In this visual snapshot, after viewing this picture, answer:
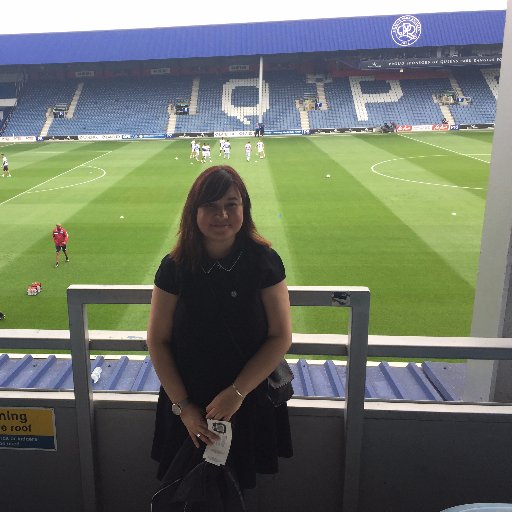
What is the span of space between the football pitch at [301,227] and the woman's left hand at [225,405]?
6.13m

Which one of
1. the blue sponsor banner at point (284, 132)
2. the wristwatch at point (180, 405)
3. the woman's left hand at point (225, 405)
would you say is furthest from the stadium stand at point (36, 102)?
the woman's left hand at point (225, 405)

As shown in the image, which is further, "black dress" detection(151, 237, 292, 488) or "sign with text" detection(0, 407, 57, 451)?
"sign with text" detection(0, 407, 57, 451)

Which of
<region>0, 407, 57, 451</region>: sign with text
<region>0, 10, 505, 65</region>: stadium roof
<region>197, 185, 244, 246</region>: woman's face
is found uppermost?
<region>0, 10, 505, 65</region>: stadium roof

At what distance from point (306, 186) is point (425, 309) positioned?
11.4 m

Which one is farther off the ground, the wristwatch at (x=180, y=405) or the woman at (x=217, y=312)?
the woman at (x=217, y=312)

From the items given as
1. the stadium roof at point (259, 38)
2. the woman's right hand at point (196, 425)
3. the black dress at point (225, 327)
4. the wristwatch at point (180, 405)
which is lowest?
the woman's right hand at point (196, 425)

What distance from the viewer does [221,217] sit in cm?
217

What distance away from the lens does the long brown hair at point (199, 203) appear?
7.08 ft

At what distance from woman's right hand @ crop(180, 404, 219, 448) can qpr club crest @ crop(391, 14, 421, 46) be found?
50210mm

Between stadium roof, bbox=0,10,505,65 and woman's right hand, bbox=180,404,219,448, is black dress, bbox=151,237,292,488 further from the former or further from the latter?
stadium roof, bbox=0,10,505,65

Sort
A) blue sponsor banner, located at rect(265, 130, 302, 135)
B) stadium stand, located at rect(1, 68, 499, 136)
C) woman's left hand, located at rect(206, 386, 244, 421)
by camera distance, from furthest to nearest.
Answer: stadium stand, located at rect(1, 68, 499, 136) < blue sponsor banner, located at rect(265, 130, 302, 135) < woman's left hand, located at rect(206, 386, 244, 421)

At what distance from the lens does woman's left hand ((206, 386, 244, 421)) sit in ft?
7.06

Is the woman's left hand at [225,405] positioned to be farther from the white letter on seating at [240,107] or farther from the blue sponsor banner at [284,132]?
the white letter on seating at [240,107]

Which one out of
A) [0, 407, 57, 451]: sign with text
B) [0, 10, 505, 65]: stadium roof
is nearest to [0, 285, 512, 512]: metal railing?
[0, 407, 57, 451]: sign with text
